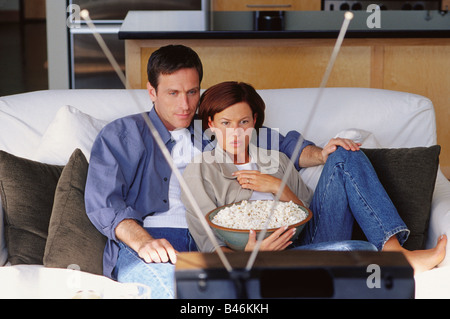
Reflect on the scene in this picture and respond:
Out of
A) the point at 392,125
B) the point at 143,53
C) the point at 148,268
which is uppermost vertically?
the point at 143,53

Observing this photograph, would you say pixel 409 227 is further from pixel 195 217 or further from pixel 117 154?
pixel 117 154

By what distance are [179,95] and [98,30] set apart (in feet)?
11.3

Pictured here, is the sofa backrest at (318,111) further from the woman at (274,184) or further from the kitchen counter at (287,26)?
the kitchen counter at (287,26)

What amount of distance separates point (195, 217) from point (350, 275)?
2.86ft

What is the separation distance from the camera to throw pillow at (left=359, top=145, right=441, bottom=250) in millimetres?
2049

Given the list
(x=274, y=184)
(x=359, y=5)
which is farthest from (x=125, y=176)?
(x=359, y=5)

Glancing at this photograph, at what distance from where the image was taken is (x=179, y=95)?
6.95 ft

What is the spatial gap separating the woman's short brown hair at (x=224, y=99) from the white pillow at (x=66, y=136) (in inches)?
16.8

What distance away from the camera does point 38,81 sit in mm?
7180

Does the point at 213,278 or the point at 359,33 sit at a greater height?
the point at 359,33

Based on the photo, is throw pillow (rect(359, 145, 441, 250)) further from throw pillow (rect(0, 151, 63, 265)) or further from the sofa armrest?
throw pillow (rect(0, 151, 63, 265))

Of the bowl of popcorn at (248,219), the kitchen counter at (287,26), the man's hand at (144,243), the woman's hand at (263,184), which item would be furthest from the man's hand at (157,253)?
the kitchen counter at (287,26)

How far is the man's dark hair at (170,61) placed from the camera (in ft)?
6.92

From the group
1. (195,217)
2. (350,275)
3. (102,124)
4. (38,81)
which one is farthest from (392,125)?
(38,81)
